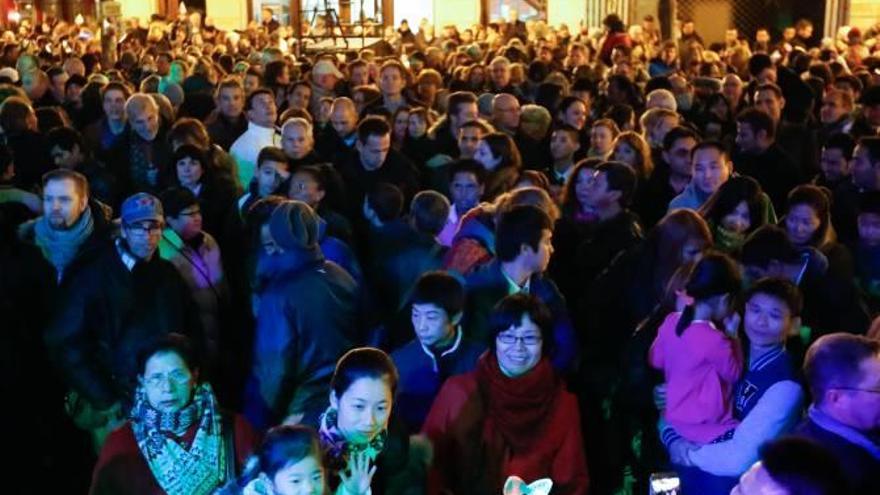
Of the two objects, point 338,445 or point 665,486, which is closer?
point 665,486

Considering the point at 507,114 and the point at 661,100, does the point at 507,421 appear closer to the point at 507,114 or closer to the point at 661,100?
the point at 507,114

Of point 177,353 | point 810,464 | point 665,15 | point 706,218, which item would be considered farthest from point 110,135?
point 665,15

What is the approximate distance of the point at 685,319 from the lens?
392 cm

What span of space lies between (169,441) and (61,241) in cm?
190

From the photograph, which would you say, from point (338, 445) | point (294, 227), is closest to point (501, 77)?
point (294, 227)

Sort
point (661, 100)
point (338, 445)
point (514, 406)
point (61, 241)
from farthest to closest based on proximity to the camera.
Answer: point (661, 100), point (61, 241), point (514, 406), point (338, 445)

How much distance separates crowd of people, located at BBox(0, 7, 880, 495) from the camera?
329 centimetres

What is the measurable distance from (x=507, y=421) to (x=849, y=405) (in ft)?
3.62

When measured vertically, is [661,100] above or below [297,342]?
above

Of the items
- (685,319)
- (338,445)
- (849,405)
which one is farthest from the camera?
(685,319)

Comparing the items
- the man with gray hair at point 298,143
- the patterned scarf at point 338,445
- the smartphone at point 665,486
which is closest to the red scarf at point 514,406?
the patterned scarf at point 338,445

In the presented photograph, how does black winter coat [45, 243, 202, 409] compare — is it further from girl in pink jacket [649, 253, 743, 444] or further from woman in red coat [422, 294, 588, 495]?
girl in pink jacket [649, 253, 743, 444]

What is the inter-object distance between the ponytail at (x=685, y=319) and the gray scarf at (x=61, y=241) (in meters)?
2.69

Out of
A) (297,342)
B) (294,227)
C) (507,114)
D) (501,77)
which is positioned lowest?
(297,342)
